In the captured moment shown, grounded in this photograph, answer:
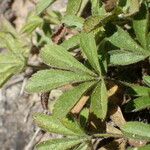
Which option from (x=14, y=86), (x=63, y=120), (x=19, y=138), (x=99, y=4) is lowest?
(x=19, y=138)

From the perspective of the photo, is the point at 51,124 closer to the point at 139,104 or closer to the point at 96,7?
the point at 139,104

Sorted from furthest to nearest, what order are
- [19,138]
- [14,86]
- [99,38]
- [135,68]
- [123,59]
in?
[14,86]
[19,138]
[135,68]
[99,38]
[123,59]

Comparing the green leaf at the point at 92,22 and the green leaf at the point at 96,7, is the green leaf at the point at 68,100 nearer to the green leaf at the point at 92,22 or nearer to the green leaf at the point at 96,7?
the green leaf at the point at 92,22

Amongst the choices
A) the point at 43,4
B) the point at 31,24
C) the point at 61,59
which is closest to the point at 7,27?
the point at 31,24

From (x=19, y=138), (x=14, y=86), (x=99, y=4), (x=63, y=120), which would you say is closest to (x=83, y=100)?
(x=63, y=120)

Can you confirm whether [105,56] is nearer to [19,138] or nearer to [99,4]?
[99,4]

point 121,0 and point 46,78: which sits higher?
point 121,0

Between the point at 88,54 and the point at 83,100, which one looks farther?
the point at 83,100

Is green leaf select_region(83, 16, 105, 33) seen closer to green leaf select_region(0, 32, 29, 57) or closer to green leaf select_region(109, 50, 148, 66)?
green leaf select_region(109, 50, 148, 66)
